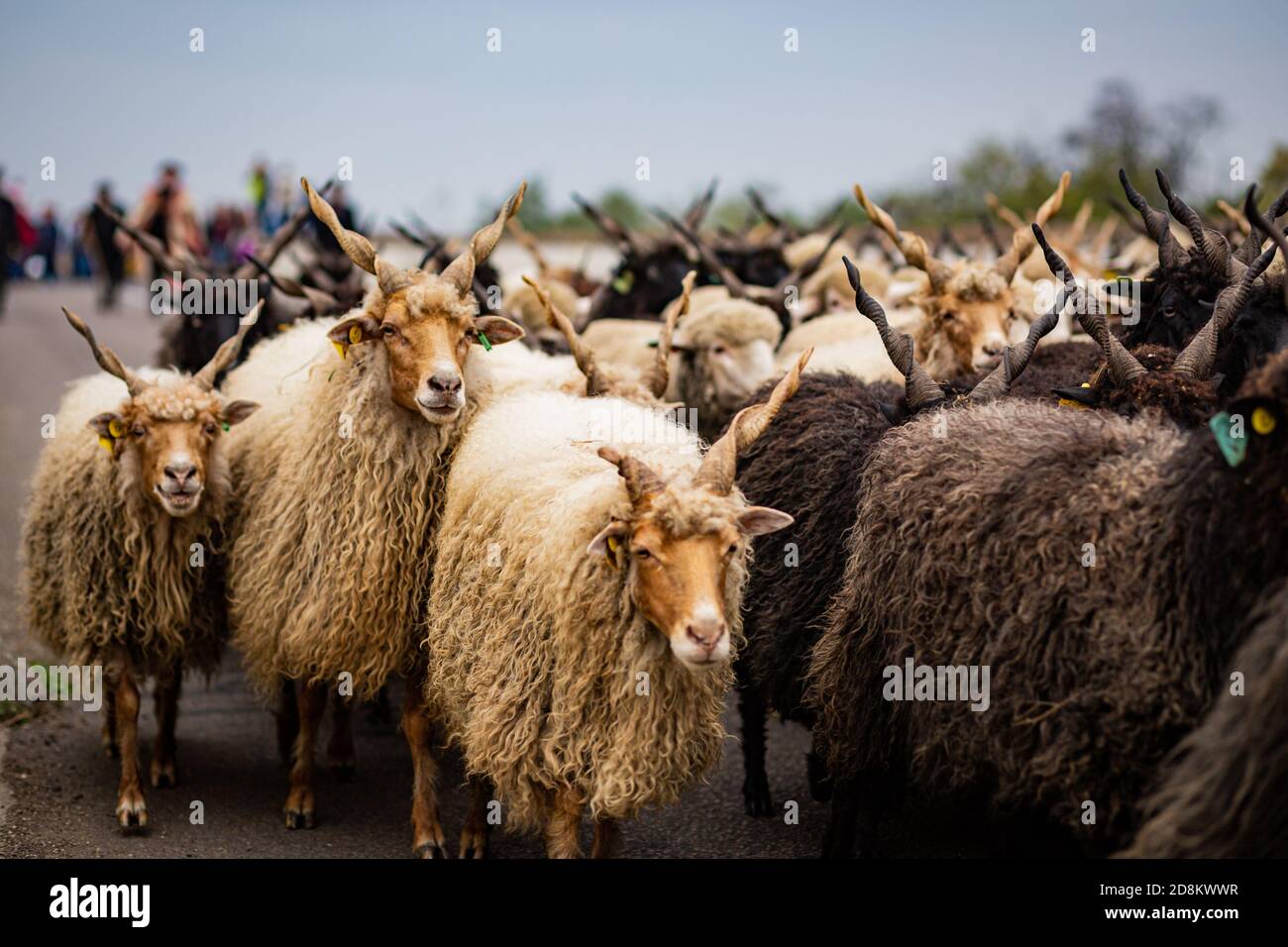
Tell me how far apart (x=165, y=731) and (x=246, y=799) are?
1.78ft

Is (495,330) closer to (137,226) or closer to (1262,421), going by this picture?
(1262,421)

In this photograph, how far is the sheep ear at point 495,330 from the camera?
6.00 m

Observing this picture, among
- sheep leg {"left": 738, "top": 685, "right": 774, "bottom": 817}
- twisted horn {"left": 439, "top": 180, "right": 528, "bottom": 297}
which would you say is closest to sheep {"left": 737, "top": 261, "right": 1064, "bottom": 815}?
sheep leg {"left": 738, "top": 685, "right": 774, "bottom": 817}

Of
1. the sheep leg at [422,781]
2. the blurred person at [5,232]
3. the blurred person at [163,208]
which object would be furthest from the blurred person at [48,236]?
the sheep leg at [422,781]

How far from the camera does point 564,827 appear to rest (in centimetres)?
477

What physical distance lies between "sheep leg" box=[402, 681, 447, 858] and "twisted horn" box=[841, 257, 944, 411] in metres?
2.43

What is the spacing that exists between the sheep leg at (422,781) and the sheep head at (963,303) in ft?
10.7

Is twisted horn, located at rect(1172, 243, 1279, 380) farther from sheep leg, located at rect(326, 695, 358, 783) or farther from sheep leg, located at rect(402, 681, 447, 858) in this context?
sheep leg, located at rect(326, 695, 358, 783)

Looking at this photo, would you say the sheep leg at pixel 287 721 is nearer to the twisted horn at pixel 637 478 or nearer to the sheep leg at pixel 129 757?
the sheep leg at pixel 129 757

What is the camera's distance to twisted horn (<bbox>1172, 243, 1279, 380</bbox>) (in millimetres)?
5086

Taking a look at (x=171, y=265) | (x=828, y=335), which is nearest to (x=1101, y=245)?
(x=828, y=335)

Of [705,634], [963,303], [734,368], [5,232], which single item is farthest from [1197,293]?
[5,232]
